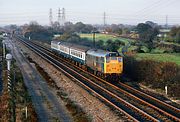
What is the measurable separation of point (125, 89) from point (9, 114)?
1067cm


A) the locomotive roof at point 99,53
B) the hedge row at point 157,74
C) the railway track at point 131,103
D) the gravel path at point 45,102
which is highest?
the locomotive roof at point 99,53

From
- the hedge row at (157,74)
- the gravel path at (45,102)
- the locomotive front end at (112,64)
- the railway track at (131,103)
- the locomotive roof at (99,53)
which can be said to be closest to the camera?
the railway track at (131,103)

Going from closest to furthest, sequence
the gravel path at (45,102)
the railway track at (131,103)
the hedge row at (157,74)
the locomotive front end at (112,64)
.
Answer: the railway track at (131,103) → the gravel path at (45,102) → the hedge row at (157,74) → the locomotive front end at (112,64)

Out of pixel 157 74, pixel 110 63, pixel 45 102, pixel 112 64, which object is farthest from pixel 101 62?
pixel 45 102

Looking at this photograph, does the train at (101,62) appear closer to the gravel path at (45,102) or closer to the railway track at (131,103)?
the railway track at (131,103)

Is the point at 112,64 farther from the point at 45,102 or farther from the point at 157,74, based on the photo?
the point at 45,102

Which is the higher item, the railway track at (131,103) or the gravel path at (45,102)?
the railway track at (131,103)

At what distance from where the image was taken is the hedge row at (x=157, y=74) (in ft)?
84.6

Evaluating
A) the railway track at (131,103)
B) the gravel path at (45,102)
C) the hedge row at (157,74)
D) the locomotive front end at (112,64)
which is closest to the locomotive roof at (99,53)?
the locomotive front end at (112,64)

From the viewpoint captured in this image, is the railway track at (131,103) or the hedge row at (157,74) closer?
the railway track at (131,103)

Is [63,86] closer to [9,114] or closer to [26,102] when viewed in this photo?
[26,102]

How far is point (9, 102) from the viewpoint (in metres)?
20.9

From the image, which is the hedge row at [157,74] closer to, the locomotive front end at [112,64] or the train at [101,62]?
the train at [101,62]

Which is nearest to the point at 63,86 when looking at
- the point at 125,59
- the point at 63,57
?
the point at 125,59
